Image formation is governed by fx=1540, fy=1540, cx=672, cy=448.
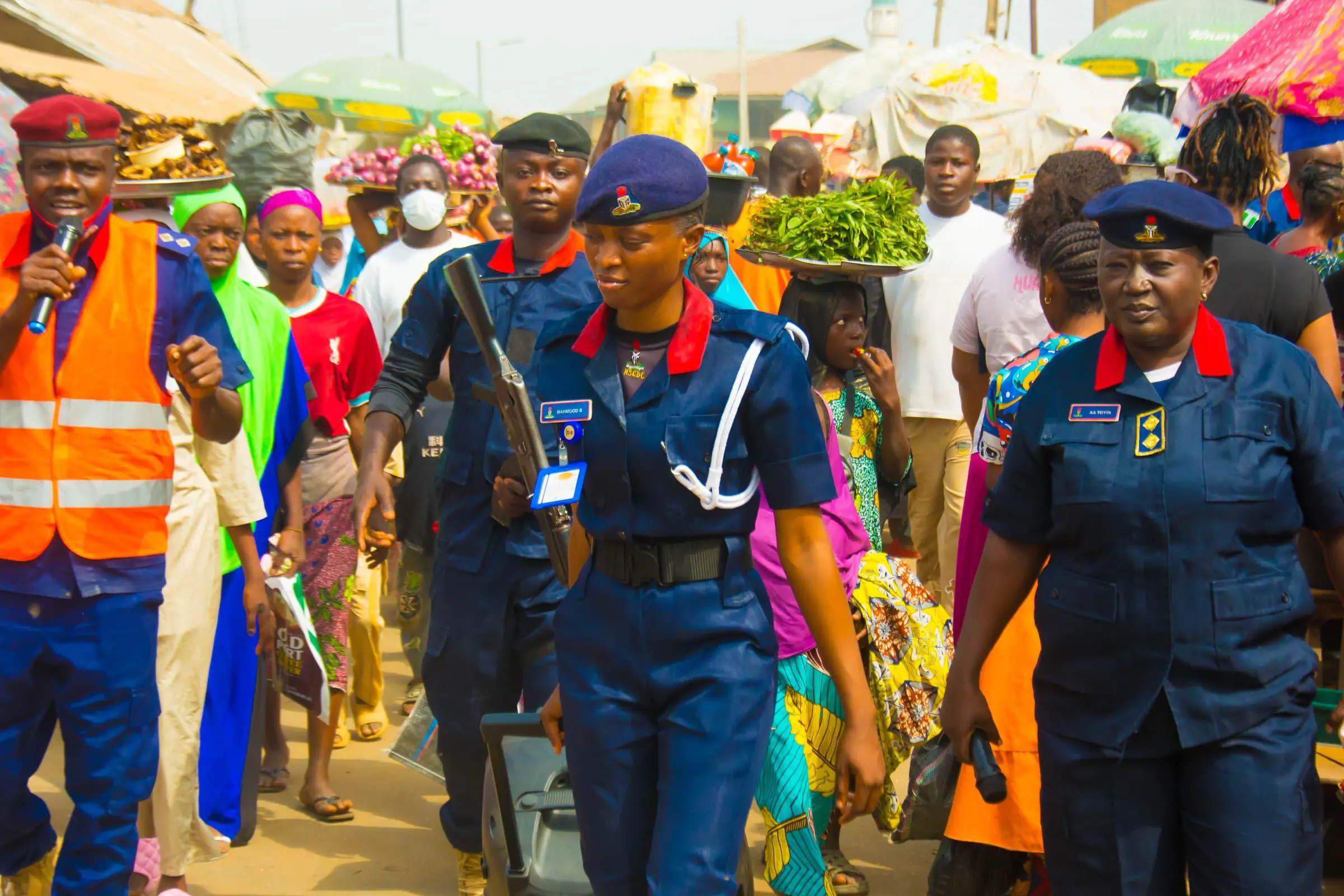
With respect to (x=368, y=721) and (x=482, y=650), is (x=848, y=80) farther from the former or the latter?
(x=482, y=650)

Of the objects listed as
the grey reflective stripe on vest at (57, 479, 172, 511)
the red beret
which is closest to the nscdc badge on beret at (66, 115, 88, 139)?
the red beret

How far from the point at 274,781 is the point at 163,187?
2.86 meters

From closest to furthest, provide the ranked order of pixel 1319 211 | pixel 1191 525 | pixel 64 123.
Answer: pixel 1191 525 < pixel 64 123 < pixel 1319 211

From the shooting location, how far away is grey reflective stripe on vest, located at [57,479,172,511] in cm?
441

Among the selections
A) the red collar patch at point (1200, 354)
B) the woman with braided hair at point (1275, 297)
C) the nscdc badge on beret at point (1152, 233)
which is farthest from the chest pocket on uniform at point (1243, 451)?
the woman with braided hair at point (1275, 297)

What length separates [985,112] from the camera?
586 inches

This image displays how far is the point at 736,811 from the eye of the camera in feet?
11.2

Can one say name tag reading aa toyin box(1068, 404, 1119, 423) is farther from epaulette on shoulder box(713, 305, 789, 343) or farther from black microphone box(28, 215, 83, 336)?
black microphone box(28, 215, 83, 336)

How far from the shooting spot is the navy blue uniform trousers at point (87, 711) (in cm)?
442

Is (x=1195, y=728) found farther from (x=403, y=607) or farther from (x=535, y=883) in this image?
(x=403, y=607)

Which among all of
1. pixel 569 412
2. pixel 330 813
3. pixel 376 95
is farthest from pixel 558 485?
pixel 376 95

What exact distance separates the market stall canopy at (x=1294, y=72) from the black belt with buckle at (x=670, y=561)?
3.75 meters

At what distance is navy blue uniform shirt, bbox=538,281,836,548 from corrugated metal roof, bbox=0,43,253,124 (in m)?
12.0

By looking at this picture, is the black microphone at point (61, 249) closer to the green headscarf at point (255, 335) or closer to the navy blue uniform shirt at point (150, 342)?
the navy blue uniform shirt at point (150, 342)
